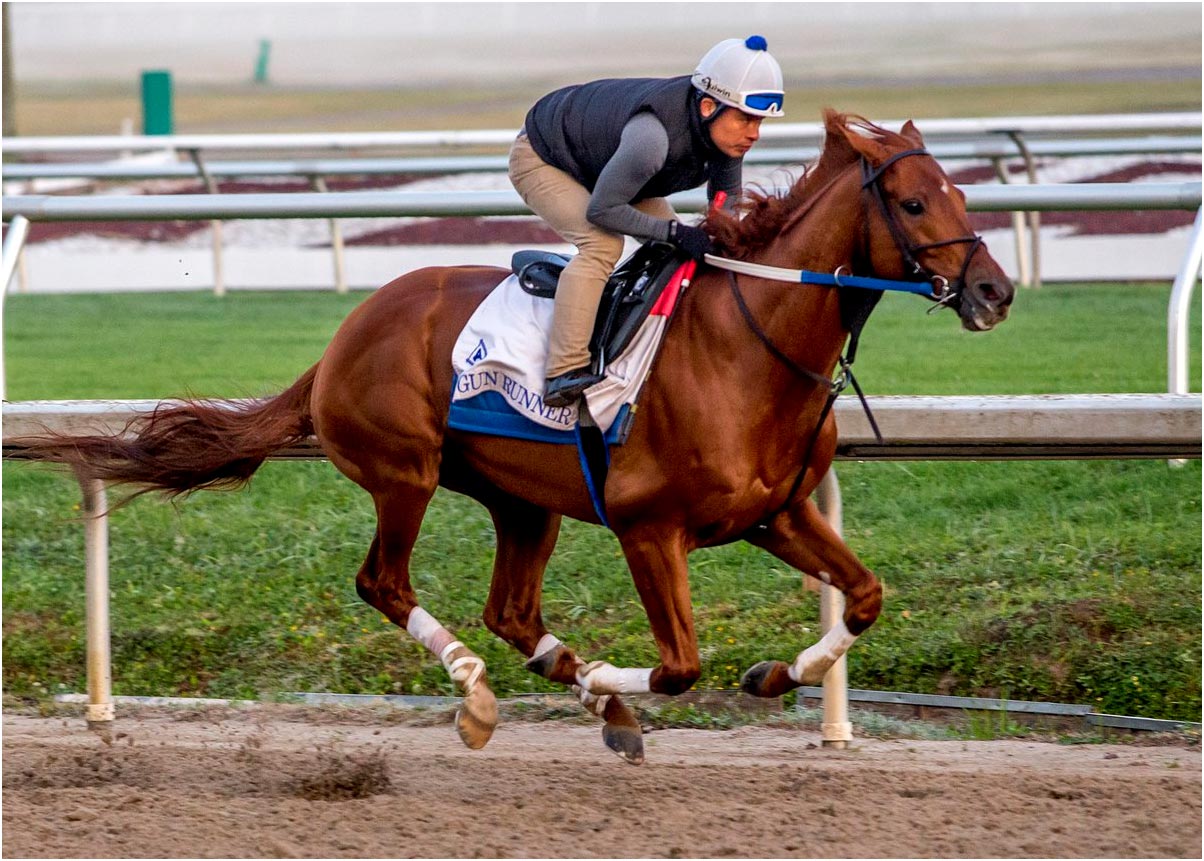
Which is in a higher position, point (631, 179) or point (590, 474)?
point (631, 179)

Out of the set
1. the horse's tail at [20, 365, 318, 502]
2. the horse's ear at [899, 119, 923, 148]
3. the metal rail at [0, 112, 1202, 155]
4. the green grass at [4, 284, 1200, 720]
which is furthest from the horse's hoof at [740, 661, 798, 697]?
the metal rail at [0, 112, 1202, 155]

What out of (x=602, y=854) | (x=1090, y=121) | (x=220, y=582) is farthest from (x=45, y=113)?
(x=602, y=854)

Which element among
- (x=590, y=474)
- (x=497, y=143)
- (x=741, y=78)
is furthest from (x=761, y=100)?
(x=497, y=143)

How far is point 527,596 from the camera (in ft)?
16.8

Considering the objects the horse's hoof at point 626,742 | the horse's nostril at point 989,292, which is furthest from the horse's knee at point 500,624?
the horse's nostril at point 989,292

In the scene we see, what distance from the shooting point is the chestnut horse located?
13.7ft

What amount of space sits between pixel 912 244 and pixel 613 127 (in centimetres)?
92

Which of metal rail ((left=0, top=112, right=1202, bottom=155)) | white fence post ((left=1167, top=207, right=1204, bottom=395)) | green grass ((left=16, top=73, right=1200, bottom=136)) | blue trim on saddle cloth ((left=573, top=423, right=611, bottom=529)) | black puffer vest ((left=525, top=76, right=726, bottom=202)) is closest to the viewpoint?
black puffer vest ((left=525, top=76, right=726, bottom=202))

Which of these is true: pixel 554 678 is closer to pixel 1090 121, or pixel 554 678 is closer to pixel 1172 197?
pixel 1172 197

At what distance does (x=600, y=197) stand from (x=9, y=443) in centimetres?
229

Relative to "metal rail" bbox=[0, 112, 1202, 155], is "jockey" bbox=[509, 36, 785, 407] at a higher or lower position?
higher

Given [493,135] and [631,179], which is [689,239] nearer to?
[631,179]

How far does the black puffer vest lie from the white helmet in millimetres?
95

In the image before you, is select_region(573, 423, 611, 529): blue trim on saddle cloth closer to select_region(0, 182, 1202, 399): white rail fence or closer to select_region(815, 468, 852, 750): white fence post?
select_region(815, 468, 852, 750): white fence post
